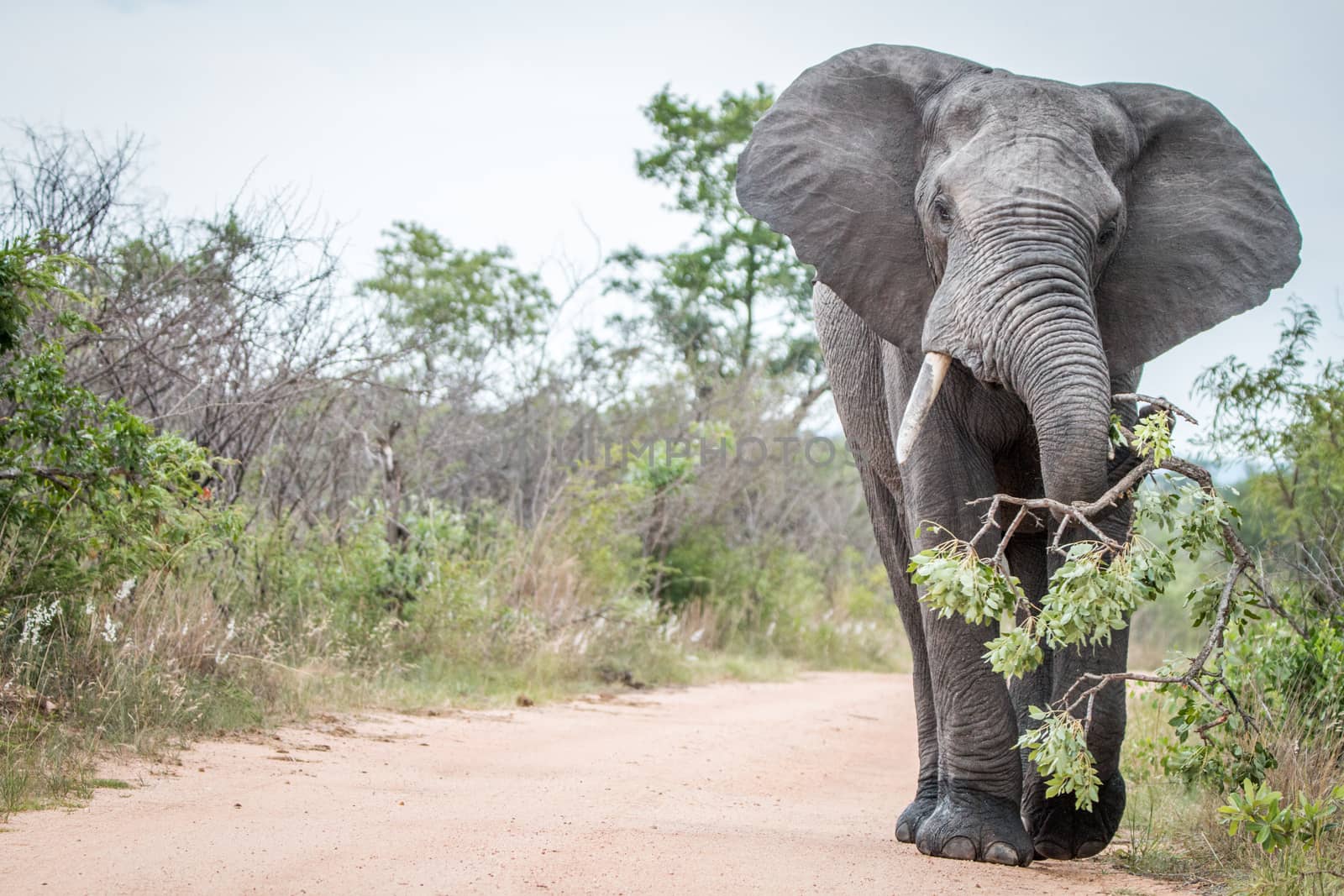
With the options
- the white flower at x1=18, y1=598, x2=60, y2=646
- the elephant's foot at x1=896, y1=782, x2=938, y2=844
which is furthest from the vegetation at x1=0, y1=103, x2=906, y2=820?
the elephant's foot at x1=896, y1=782, x2=938, y2=844

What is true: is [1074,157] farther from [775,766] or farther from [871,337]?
[775,766]

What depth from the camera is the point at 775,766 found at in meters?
8.08

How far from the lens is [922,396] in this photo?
5.12 m

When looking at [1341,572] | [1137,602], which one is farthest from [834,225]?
[1341,572]

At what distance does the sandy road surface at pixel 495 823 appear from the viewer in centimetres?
418

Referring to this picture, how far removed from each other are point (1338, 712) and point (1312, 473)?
204 cm

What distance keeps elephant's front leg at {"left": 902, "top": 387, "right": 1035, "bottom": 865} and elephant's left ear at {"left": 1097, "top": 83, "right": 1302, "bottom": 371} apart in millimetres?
754

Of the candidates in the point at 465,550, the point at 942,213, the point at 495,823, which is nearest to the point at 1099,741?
the point at 942,213

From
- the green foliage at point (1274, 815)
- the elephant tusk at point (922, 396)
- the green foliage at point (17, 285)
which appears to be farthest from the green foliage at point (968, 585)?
the green foliage at point (17, 285)

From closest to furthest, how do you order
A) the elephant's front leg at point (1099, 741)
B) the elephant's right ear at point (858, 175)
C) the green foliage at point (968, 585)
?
1. the green foliage at point (968, 585)
2. the elephant's front leg at point (1099, 741)
3. the elephant's right ear at point (858, 175)

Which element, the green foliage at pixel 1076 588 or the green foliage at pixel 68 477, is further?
the green foliage at pixel 68 477

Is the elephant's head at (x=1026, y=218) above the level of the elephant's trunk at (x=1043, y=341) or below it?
above

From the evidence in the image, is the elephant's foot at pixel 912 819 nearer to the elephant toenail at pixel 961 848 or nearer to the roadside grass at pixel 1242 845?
the elephant toenail at pixel 961 848

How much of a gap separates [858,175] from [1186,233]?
4.43 ft
